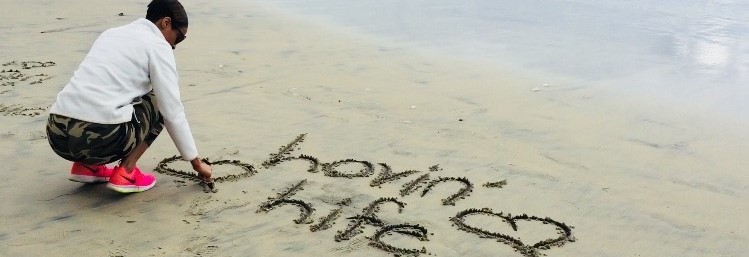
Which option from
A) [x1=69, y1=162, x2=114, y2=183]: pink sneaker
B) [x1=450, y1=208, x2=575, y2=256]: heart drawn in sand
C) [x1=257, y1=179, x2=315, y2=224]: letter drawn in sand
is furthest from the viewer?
[x1=69, y1=162, x2=114, y2=183]: pink sneaker

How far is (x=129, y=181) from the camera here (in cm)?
343

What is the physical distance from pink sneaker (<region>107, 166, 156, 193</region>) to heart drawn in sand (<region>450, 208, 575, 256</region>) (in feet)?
4.78

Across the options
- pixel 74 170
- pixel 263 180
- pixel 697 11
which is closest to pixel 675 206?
pixel 263 180

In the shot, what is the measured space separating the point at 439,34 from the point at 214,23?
2493 mm

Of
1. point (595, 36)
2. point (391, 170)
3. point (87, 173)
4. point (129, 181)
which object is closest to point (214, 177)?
point (129, 181)

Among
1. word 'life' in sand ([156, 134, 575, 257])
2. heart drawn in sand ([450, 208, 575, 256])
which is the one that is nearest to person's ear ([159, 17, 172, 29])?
word 'life' in sand ([156, 134, 575, 257])

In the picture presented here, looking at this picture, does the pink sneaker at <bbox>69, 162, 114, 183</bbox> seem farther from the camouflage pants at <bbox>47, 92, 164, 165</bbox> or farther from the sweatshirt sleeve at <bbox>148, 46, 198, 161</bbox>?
the sweatshirt sleeve at <bbox>148, 46, 198, 161</bbox>

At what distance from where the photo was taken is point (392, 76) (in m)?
6.10

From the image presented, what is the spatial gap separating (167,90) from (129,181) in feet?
1.80

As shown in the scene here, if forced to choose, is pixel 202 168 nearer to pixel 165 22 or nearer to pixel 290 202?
pixel 290 202

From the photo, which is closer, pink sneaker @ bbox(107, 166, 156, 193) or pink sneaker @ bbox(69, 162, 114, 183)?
pink sneaker @ bbox(107, 166, 156, 193)

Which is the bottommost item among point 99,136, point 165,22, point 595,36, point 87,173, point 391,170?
point 595,36

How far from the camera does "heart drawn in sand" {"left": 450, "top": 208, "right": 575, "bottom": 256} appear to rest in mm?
3074

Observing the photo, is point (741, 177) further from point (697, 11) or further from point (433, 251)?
point (697, 11)
